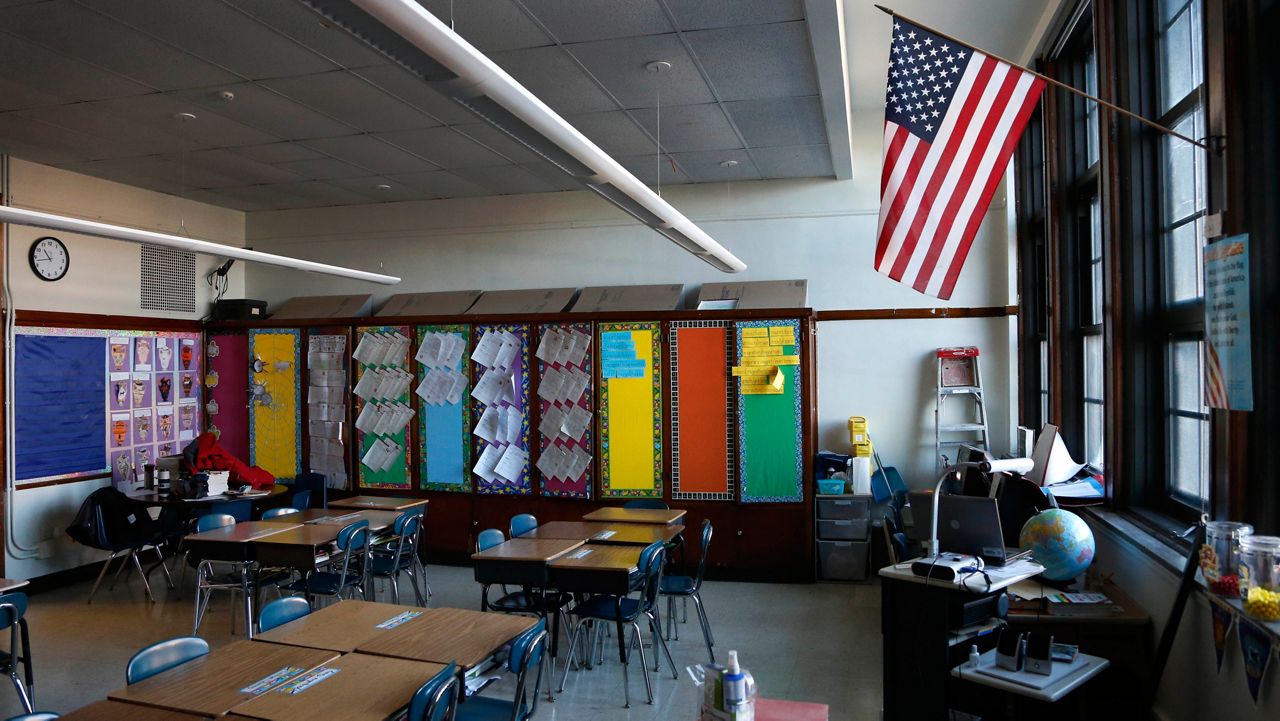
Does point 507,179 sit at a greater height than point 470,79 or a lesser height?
greater

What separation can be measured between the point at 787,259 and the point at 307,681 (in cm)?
614

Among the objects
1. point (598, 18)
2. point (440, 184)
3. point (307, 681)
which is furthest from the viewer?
point (440, 184)

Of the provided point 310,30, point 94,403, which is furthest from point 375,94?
point 94,403

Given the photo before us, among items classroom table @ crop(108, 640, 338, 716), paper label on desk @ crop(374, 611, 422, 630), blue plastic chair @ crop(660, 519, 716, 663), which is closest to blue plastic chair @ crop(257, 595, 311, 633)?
classroom table @ crop(108, 640, 338, 716)

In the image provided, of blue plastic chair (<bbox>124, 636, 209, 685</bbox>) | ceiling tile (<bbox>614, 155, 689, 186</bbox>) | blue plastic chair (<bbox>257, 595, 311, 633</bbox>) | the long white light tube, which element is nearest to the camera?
the long white light tube

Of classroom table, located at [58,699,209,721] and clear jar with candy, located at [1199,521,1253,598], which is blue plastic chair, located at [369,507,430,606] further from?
clear jar with candy, located at [1199,521,1253,598]

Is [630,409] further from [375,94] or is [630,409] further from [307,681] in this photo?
[307,681]

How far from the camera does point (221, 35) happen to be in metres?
4.44

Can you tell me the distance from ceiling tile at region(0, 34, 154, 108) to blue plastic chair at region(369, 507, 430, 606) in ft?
11.1

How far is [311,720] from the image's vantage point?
264 cm

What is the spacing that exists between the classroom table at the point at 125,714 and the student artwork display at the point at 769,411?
531 cm

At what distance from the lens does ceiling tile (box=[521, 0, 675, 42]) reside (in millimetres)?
4188

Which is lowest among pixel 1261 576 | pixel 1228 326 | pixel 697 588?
pixel 697 588

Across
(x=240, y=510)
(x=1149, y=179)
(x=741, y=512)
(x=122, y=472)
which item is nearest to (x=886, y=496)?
(x=741, y=512)
